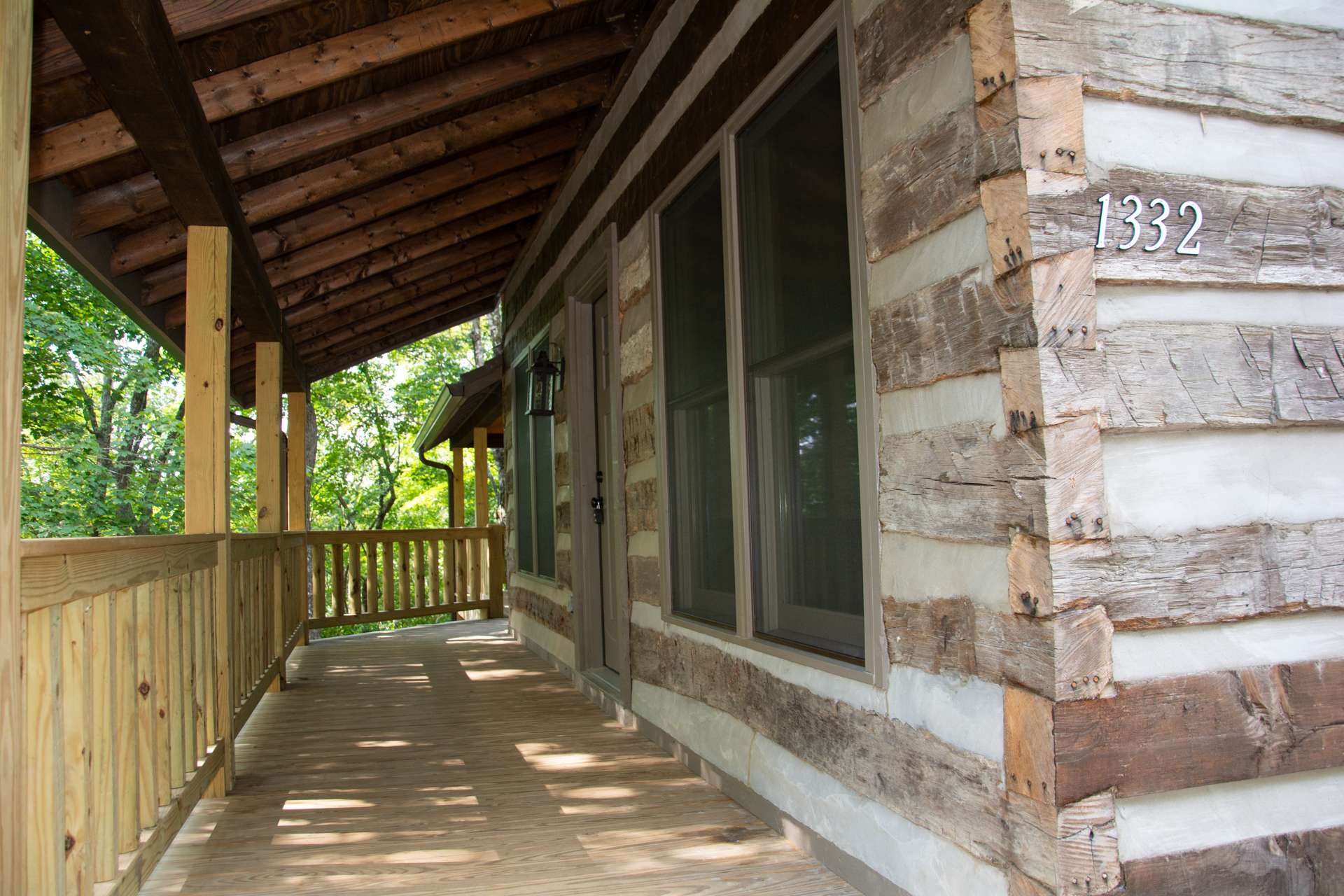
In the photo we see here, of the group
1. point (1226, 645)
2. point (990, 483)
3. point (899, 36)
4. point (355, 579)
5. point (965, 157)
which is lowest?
point (355, 579)

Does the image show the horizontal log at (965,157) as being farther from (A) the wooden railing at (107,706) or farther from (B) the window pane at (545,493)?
(B) the window pane at (545,493)

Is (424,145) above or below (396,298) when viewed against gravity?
above

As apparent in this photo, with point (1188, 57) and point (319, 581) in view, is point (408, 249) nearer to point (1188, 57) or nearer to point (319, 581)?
point (319, 581)

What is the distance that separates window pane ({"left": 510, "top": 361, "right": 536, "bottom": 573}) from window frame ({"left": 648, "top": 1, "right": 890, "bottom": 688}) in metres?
3.20

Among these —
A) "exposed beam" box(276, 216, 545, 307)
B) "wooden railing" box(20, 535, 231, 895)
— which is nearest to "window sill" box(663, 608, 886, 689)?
"wooden railing" box(20, 535, 231, 895)

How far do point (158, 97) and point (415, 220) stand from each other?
10.8ft

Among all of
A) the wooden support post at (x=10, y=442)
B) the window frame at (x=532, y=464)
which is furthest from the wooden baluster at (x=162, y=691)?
the window frame at (x=532, y=464)

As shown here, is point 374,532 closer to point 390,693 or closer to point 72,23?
point 390,693

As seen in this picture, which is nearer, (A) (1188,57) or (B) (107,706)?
(A) (1188,57)

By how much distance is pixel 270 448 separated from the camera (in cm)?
556

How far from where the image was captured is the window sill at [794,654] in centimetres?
229

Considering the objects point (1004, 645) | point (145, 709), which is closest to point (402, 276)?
point (145, 709)

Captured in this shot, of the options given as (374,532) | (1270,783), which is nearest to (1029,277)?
(1270,783)

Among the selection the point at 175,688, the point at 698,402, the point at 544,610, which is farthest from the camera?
the point at 544,610
